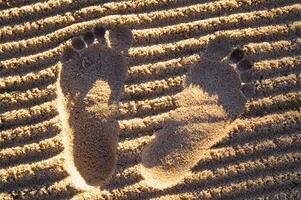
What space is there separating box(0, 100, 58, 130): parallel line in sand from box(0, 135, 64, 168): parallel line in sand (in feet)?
0.32

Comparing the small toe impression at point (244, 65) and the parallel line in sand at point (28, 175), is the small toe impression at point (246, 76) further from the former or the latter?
the parallel line in sand at point (28, 175)

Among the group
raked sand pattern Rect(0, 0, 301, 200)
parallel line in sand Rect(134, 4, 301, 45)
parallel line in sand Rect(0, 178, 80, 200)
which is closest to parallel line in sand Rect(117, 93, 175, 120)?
raked sand pattern Rect(0, 0, 301, 200)

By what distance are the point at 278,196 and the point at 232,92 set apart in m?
0.48

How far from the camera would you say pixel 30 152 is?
1.79 m

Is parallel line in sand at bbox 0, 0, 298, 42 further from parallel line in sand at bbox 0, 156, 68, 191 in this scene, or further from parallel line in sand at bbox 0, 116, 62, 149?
parallel line in sand at bbox 0, 156, 68, 191

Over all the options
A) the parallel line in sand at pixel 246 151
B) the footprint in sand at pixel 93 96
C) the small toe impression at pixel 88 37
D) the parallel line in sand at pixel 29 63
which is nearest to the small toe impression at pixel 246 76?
the parallel line in sand at pixel 246 151

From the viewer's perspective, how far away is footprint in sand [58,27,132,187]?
1.81m

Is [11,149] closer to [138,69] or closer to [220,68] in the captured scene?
[138,69]

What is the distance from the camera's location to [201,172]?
1.80 meters

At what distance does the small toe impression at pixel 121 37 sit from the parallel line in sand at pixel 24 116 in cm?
39

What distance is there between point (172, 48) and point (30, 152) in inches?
29.4

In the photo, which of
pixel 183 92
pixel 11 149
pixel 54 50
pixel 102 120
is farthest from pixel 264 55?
pixel 11 149

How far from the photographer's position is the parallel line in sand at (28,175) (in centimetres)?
177

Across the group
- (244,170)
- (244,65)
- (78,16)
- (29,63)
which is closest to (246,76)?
(244,65)
